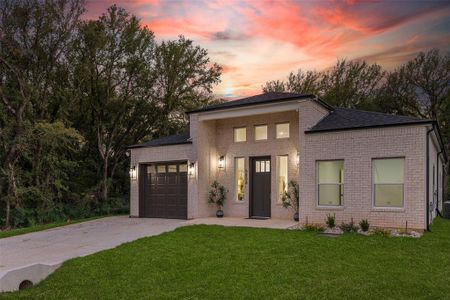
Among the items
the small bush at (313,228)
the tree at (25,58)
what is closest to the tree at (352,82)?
the tree at (25,58)

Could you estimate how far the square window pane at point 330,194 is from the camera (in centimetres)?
1261

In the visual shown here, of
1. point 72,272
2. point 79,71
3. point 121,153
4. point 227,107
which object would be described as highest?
point 79,71

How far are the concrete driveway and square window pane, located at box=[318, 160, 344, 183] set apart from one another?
5388 mm

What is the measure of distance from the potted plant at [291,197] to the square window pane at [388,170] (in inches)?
123

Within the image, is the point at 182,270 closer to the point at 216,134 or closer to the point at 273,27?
the point at 216,134

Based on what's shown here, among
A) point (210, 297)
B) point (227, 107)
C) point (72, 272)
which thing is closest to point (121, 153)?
point (227, 107)

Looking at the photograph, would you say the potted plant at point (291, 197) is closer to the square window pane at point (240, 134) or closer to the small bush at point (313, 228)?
the small bush at point (313, 228)

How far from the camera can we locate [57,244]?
1105 cm

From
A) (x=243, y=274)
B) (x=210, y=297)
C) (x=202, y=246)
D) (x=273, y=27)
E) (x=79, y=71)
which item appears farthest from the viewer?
(x=79, y=71)

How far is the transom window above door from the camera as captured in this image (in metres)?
15.5

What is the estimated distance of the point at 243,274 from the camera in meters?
7.13

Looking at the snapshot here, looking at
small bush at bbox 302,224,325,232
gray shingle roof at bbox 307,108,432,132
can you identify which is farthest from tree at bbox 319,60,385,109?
small bush at bbox 302,224,325,232

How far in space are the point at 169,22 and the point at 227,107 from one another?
5.05 m

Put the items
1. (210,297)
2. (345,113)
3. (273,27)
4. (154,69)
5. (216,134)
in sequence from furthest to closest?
1. (154,69)
2. (216,134)
3. (273,27)
4. (345,113)
5. (210,297)
